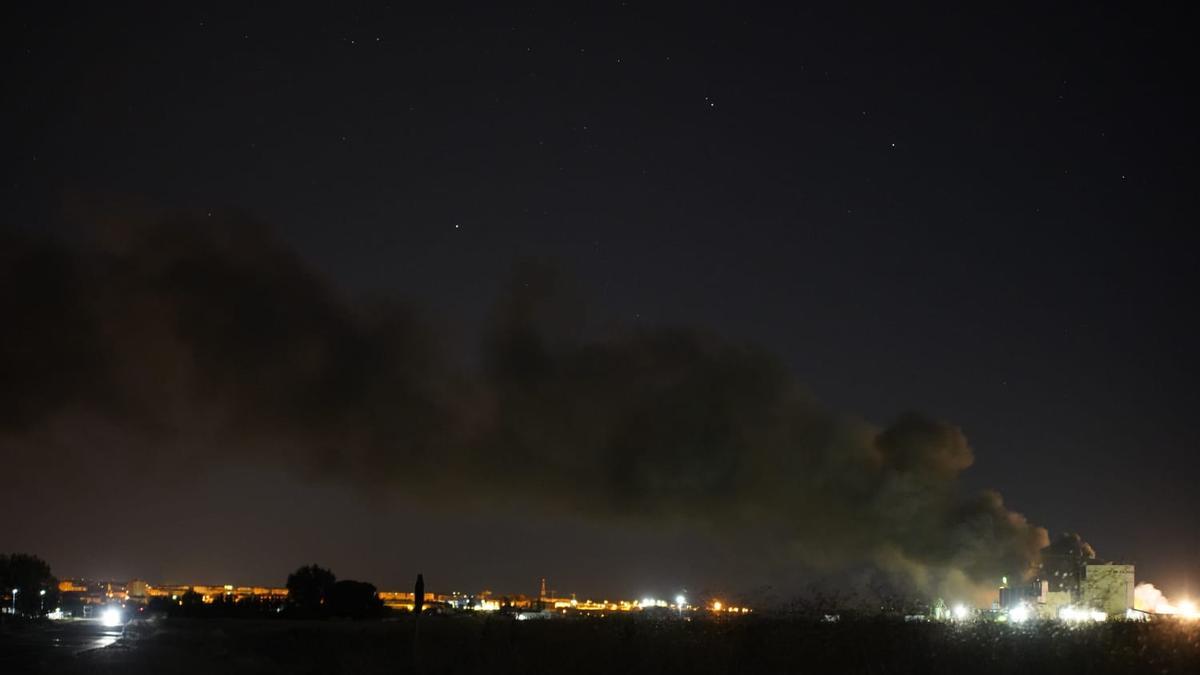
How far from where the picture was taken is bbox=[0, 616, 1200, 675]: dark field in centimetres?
2266

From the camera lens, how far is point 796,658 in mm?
26656

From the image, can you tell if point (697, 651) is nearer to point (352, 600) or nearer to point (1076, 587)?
point (1076, 587)

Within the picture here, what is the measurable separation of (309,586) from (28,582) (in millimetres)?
46882

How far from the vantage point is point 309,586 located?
339 feet

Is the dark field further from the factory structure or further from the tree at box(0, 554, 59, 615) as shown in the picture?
the tree at box(0, 554, 59, 615)

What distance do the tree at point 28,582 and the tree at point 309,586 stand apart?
30.4 metres

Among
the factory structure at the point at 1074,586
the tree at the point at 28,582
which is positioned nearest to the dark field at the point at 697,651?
the factory structure at the point at 1074,586

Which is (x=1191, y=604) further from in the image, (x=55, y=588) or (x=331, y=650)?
(x=55, y=588)

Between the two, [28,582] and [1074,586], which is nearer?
[1074,586]

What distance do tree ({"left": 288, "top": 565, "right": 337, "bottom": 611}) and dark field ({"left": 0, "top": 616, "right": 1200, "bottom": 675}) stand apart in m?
52.7

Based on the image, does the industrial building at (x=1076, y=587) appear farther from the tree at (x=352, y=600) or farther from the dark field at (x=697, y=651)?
the tree at (x=352, y=600)

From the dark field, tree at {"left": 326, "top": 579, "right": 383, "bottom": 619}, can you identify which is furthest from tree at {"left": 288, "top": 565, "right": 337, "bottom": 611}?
the dark field

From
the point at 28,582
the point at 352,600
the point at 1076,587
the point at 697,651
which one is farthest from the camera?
the point at 28,582

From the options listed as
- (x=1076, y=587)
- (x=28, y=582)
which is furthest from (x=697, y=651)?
(x=28, y=582)
